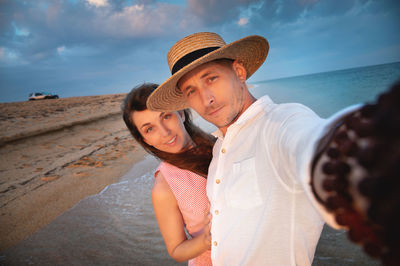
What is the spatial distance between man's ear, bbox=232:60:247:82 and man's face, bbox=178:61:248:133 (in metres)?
0.07

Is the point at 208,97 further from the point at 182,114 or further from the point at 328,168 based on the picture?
the point at 328,168

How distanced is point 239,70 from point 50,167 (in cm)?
645

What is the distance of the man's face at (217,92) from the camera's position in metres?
1.58

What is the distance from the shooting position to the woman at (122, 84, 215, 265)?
1.64 meters

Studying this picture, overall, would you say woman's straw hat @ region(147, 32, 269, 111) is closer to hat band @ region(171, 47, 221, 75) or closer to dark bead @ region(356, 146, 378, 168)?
hat band @ region(171, 47, 221, 75)

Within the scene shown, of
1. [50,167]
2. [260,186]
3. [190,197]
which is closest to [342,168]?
[260,186]

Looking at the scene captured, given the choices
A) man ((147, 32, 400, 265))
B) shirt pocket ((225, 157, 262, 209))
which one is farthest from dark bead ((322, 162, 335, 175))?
shirt pocket ((225, 157, 262, 209))

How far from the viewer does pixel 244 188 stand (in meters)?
1.17

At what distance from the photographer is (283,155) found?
900mm

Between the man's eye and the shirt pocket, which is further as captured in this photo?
the man's eye

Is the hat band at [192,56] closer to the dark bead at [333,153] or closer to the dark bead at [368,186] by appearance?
the dark bead at [333,153]

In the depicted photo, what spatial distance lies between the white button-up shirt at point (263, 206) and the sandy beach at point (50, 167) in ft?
11.9

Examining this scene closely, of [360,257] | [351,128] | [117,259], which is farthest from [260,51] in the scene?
[117,259]

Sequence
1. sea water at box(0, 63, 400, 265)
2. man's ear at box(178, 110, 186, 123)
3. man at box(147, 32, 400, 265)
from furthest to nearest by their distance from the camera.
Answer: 1. sea water at box(0, 63, 400, 265)
2. man's ear at box(178, 110, 186, 123)
3. man at box(147, 32, 400, 265)
